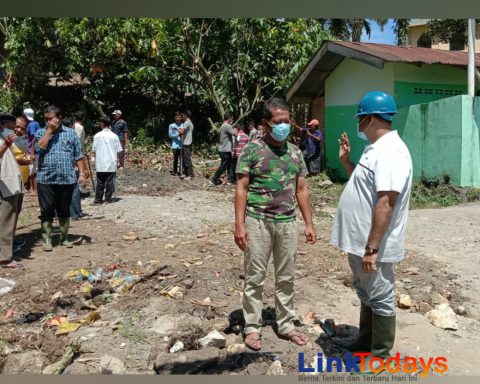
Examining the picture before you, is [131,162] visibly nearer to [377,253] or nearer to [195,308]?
[195,308]

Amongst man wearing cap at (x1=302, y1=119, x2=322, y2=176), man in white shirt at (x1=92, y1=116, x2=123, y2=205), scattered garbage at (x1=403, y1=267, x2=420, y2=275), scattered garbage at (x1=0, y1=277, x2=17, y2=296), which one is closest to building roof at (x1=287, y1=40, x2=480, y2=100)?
man wearing cap at (x1=302, y1=119, x2=322, y2=176)

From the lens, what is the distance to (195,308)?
13.4 ft

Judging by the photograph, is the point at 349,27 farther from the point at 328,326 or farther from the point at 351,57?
the point at 328,326

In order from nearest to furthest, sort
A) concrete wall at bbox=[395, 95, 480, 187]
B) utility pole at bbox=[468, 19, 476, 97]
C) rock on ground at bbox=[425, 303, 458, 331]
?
rock on ground at bbox=[425, 303, 458, 331] < concrete wall at bbox=[395, 95, 480, 187] < utility pole at bbox=[468, 19, 476, 97]

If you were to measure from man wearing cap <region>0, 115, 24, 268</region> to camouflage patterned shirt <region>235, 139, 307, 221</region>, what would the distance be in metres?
3.06

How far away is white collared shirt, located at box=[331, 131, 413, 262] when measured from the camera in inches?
117

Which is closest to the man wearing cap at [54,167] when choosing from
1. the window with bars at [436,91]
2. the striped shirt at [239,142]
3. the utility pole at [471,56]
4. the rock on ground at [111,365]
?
the rock on ground at [111,365]

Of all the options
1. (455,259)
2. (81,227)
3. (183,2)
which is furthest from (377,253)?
(81,227)

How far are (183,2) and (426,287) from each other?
140 inches

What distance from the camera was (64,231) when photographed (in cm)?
612

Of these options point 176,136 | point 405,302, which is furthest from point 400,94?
point 405,302

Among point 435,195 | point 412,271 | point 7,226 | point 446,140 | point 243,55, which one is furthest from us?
point 243,55

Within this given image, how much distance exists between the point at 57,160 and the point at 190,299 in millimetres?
2608

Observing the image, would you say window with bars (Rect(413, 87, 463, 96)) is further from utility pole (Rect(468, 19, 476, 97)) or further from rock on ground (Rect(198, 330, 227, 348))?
rock on ground (Rect(198, 330, 227, 348))
